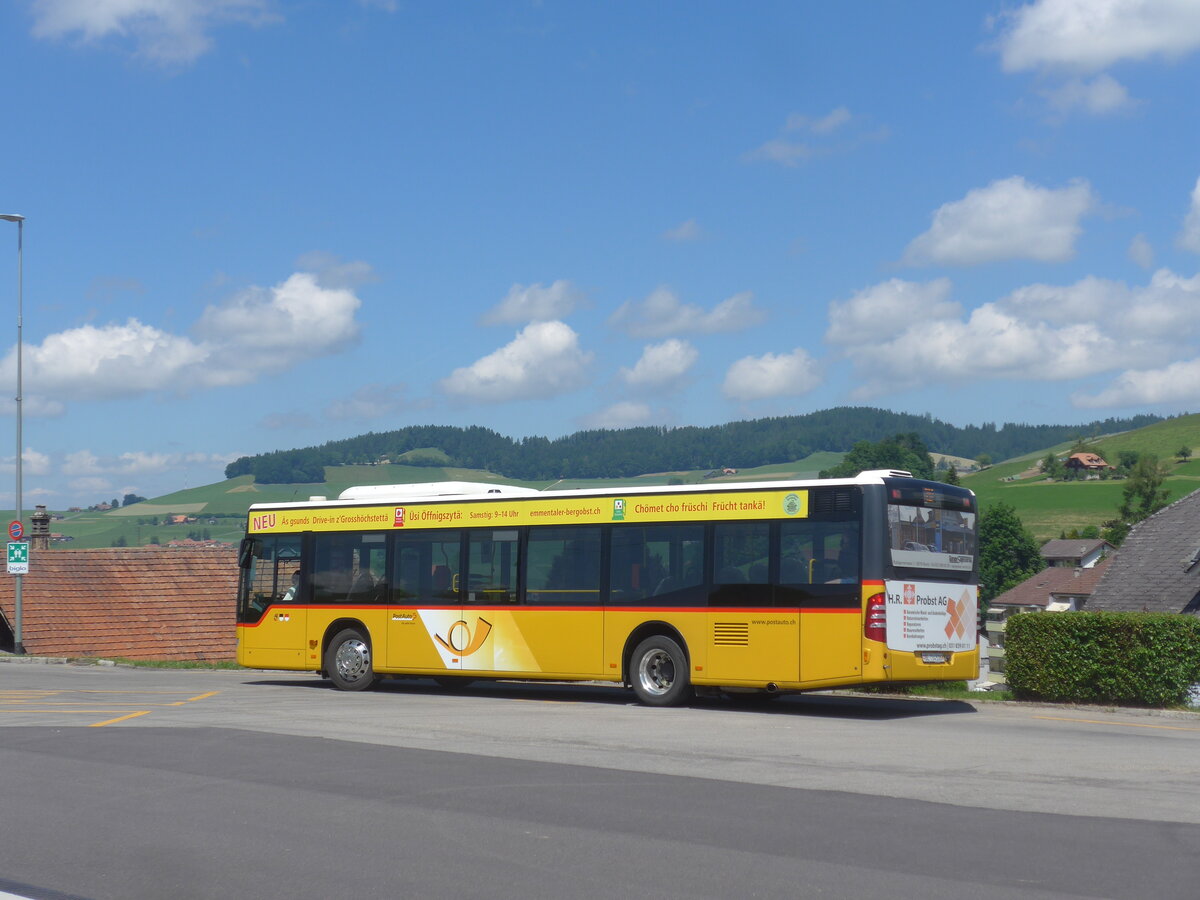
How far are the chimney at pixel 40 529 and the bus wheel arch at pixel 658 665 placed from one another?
36.2m

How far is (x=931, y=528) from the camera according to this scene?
17172 millimetres

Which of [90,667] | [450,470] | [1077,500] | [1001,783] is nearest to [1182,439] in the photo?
[1077,500]

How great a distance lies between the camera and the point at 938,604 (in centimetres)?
1706

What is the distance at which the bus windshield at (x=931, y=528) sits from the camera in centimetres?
1658

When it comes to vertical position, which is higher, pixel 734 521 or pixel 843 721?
pixel 734 521

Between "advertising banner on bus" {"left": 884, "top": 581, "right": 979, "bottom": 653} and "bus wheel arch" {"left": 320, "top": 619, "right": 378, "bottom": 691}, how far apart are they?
8296 millimetres

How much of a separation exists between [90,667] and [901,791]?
23.8 metres

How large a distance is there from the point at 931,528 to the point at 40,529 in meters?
39.6

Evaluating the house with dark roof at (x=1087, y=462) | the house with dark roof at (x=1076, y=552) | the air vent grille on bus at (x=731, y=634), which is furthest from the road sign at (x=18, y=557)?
the house with dark roof at (x=1087, y=462)

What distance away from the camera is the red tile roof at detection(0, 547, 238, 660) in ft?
122

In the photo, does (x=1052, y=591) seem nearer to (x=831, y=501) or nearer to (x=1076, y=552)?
(x=1076, y=552)

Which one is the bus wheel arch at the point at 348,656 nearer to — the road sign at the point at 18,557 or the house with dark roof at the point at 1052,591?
the road sign at the point at 18,557

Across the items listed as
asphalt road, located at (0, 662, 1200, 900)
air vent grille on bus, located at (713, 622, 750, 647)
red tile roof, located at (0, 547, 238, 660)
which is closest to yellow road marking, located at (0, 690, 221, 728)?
asphalt road, located at (0, 662, 1200, 900)

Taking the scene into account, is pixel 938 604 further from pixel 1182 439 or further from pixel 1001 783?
pixel 1182 439
